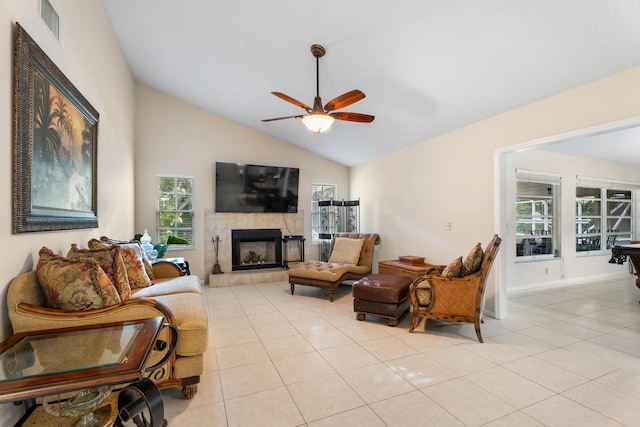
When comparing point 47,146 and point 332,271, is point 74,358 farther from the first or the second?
A: point 332,271

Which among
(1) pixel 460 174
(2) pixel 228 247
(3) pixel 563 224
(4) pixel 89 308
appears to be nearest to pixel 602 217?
(3) pixel 563 224

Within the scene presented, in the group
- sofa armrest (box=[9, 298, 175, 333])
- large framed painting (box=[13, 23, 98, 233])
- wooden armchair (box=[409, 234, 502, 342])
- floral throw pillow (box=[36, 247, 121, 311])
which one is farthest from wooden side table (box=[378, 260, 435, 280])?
large framed painting (box=[13, 23, 98, 233])

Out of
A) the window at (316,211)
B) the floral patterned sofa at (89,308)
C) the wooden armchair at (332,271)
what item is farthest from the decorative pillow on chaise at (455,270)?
the window at (316,211)

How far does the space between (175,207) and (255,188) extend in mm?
1589

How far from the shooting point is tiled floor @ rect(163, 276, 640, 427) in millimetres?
1927

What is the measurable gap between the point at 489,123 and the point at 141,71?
5483 millimetres

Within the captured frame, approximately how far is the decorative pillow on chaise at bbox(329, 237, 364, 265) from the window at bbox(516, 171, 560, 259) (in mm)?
2907

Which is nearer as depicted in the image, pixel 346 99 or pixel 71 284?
pixel 71 284

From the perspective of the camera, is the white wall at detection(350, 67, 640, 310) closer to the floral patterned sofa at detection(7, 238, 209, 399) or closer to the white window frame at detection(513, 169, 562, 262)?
the white window frame at detection(513, 169, 562, 262)

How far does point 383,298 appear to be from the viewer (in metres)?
3.54

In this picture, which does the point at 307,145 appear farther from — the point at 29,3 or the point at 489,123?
the point at 29,3

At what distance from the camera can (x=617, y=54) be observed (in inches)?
97.0

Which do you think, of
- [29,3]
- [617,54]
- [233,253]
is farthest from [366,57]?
[233,253]

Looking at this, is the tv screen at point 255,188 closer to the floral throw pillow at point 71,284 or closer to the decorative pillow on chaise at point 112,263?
the decorative pillow on chaise at point 112,263
